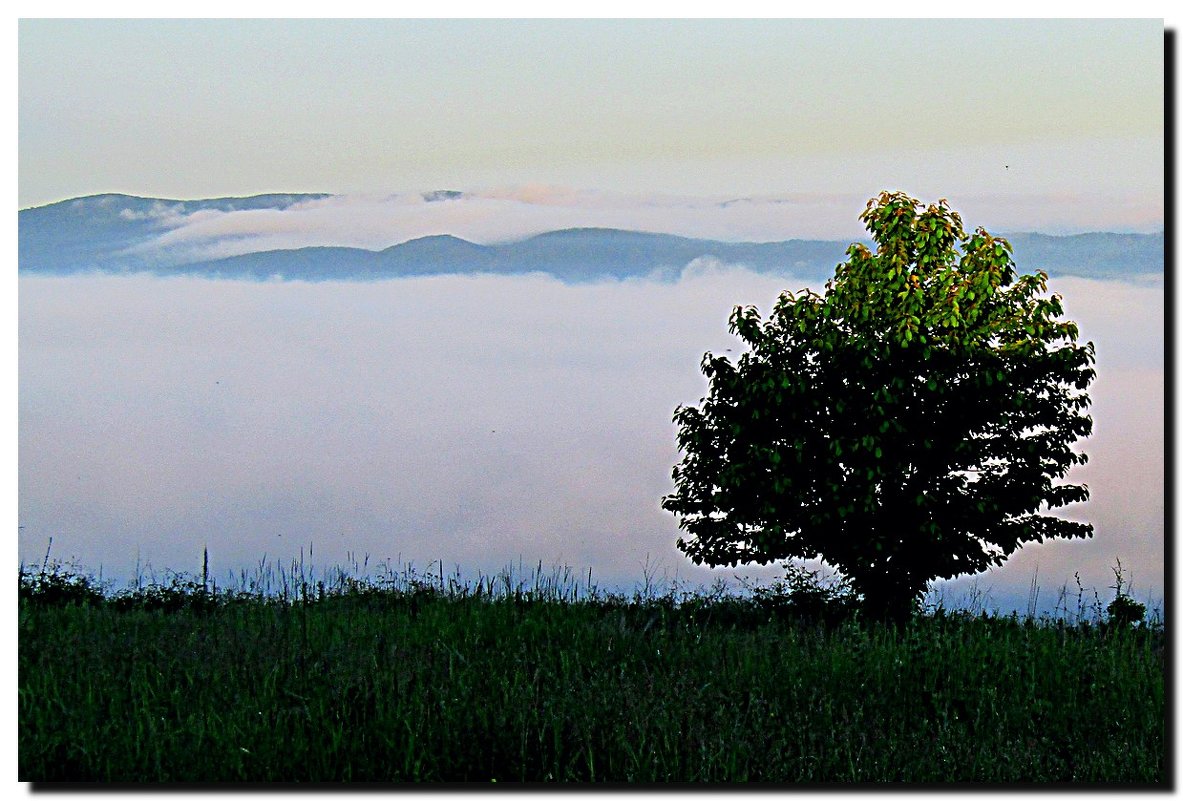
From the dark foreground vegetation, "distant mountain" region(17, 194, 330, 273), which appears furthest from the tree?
"distant mountain" region(17, 194, 330, 273)

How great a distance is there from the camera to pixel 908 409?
10.8 meters

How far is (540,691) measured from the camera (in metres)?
7.62

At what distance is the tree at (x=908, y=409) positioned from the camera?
1070 centimetres

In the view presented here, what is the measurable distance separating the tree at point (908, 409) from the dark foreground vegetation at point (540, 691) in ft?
4.73

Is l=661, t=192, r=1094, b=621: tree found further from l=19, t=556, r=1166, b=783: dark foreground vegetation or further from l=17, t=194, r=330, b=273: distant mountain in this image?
l=17, t=194, r=330, b=273: distant mountain

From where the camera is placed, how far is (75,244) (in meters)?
8.38

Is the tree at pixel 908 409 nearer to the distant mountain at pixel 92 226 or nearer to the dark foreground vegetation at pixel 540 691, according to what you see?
the dark foreground vegetation at pixel 540 691

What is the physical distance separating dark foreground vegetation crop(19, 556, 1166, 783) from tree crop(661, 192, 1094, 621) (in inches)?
56.8

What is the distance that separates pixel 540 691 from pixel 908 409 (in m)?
4.92

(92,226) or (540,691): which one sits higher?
(92,226)

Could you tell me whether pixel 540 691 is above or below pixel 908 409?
below

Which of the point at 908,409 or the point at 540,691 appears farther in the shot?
the point at 908,409

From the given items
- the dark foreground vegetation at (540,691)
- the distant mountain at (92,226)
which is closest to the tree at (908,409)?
the dark foreground vegetation at (540,691)

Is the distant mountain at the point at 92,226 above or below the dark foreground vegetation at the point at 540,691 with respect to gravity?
above
